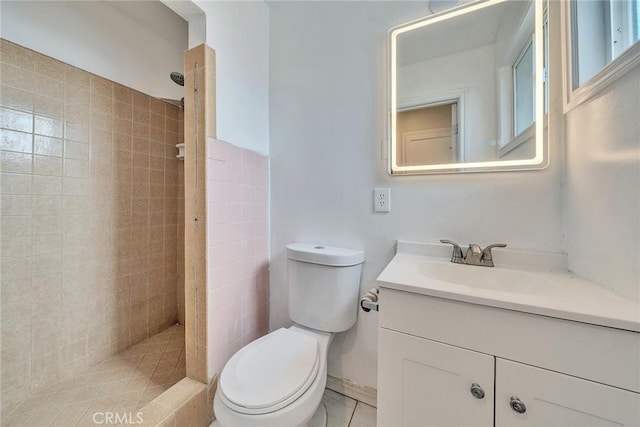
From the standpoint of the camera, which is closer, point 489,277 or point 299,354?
point 489,277

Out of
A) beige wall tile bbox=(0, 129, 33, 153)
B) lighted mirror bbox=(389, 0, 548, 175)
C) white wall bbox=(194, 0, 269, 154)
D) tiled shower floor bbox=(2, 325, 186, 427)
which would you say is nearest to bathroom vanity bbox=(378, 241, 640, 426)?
lighted mirror bbox=(389, 0, 548, 175)

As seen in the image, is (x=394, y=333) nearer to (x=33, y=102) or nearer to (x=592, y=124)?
(x=592, y=124)

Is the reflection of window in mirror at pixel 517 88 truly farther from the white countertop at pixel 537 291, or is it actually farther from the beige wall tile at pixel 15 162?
the beige wall tile at pixel 15 162

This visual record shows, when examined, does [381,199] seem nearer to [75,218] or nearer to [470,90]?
[470,90]

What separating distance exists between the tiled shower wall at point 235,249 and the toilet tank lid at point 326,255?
0.27m

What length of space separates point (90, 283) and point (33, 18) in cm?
138

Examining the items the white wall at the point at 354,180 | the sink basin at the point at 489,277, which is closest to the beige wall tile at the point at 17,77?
the white wall at the point at 354,180

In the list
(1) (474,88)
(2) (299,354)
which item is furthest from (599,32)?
(2) (299,354)

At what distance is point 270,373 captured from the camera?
34.5 inches

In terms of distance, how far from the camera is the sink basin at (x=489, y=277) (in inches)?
30.8

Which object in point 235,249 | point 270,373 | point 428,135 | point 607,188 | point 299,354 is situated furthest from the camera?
point 235,249

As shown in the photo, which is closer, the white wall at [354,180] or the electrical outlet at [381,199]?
the white wall at [354,180]

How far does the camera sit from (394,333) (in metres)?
0.71

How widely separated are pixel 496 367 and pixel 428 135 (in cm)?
90
